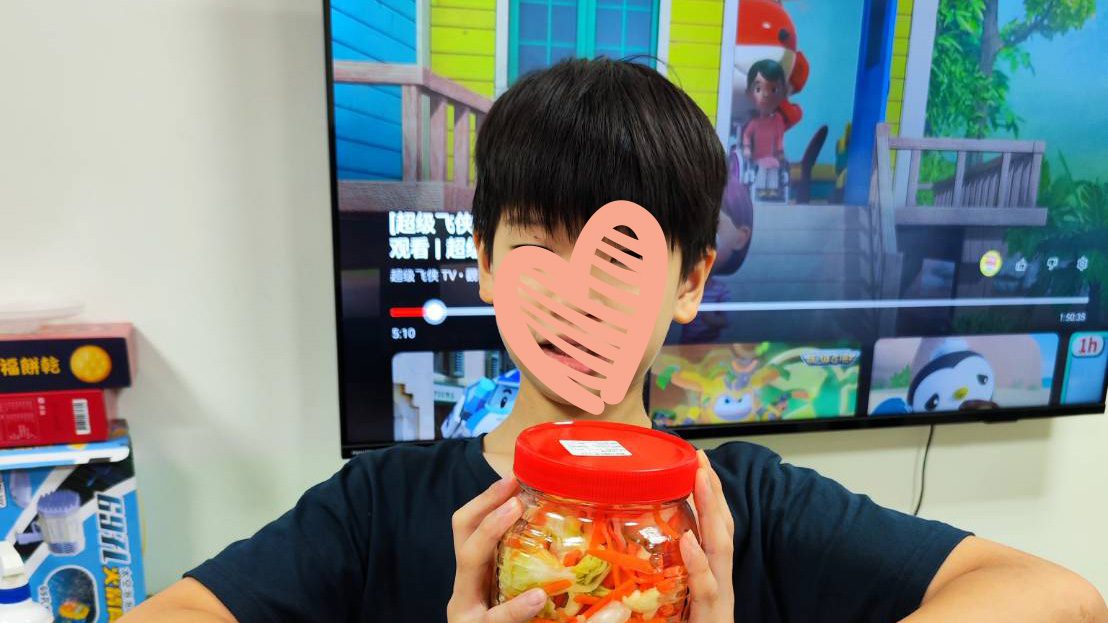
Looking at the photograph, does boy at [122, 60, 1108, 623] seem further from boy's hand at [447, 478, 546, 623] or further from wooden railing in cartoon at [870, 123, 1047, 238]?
wooden railing in cartoon at [870, 123, 1047, 238]

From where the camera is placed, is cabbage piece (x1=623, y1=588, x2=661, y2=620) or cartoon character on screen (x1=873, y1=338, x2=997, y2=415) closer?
cabbage piece (x1=623, y1=588, x2=661, y2=620)

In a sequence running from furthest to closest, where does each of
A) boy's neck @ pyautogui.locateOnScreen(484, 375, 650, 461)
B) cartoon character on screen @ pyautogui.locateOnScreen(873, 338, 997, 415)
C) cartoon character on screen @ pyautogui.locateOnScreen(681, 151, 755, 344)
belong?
1. cartoon character on screen @ pyautogui.locateOnScreen(873, 338, 997, 415)
2. cartoon character on screen @ pyautogui.locateOnScreen(681, 151, 755, 344)
3. boy's neck @ pyautogui.locateOnScreen(484, 375, 650, 461)

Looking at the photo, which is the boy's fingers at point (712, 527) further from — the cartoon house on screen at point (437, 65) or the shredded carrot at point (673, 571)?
the cartoon house on screen at point (437, 65)

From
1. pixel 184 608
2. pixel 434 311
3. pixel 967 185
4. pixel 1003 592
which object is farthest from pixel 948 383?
pixel 184 608

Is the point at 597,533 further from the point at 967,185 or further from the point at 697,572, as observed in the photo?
the point at 967,185

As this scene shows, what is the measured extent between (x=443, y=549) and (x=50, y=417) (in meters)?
0.53

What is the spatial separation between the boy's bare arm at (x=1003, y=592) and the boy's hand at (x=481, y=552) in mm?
326

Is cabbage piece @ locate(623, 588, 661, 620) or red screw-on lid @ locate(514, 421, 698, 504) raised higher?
red screw-on lid @ locate(514, 421, 698, 504)

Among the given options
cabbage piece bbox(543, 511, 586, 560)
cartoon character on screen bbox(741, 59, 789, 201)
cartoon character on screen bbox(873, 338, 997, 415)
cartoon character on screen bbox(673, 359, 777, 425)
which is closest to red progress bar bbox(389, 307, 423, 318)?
cartoon character on screen bbox(673, 359, 777, 425)

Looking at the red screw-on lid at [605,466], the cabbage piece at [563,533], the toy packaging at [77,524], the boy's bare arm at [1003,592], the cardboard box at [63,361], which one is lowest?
the toy packaging at [77,524]

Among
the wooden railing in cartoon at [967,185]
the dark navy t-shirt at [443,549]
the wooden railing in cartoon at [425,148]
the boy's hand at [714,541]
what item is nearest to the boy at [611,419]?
the dark navy t-shirt at [443,549]

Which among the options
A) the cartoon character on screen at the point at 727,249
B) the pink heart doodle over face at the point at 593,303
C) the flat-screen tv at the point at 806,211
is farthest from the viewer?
the cartoon character on screen at the point at 727,249

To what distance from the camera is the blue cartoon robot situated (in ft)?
3.29

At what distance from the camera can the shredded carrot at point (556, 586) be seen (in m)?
0.38
